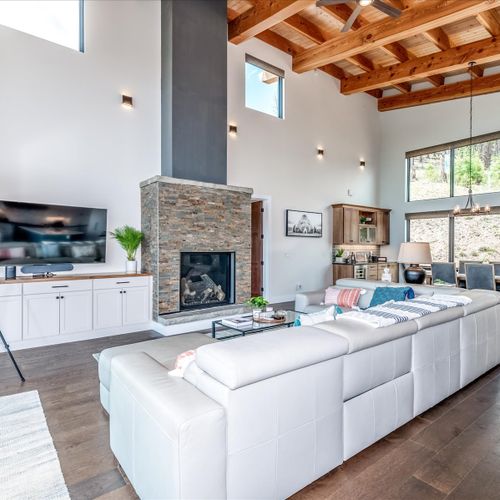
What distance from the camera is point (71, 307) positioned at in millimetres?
4305

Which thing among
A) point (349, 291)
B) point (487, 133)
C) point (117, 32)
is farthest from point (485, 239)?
point (117, 32)

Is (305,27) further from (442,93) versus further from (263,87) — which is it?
(442,93)

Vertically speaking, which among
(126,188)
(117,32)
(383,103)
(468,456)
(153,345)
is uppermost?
(383,103)

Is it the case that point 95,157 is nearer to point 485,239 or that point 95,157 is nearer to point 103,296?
point 103,296

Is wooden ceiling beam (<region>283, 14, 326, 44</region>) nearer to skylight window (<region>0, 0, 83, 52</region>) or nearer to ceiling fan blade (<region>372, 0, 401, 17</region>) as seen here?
ceiling fan blade (<region>372, 0, 401, 17</region>)

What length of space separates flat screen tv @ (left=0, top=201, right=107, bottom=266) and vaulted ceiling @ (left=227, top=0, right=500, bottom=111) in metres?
4.21

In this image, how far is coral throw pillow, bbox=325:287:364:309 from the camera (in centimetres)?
445

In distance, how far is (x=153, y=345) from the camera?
267cm

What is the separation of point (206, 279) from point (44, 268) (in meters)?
2.29

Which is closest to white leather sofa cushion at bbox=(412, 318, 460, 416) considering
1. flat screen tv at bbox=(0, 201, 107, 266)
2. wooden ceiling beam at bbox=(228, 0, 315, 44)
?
flat screen tv at bbox=(0, 201, 107, 266)

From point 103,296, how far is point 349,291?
327 cm

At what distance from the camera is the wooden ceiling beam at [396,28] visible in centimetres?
493

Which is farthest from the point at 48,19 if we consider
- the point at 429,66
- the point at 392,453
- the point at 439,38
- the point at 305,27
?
the point at 429,66

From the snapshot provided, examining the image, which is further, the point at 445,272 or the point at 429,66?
the point at 429,66
